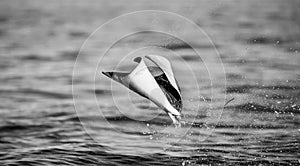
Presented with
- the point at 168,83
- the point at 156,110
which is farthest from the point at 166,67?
the point at 156,110

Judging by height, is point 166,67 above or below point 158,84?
above

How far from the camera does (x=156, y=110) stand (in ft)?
34.3

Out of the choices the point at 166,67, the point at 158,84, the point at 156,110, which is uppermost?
the point at 156,110

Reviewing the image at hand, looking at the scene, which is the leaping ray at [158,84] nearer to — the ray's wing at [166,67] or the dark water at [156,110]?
the ray's wing at [166,67]

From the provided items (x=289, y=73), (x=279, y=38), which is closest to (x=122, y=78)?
(x=289, y=73)

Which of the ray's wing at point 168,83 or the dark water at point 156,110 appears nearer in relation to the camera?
the ray's wing at point 168,83

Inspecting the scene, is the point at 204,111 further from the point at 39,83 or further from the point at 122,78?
the point at 39,83

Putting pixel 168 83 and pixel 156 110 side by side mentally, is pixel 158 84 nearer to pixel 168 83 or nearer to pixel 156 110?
pixel 168 83

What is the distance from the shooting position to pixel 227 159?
8656 mm

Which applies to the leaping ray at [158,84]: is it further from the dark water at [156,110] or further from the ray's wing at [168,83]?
the dark water at [156,110]

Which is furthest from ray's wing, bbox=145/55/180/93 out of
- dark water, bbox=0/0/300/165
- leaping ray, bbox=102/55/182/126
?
dark water, bbox=0/0/300/165

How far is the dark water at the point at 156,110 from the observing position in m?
→ 9.14

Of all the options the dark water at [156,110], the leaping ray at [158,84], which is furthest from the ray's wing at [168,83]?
the dark water at [156,110]

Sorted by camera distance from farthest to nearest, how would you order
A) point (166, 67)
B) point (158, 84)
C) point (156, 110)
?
point (156, 110) < point (166, 67) < point (158, 84)
